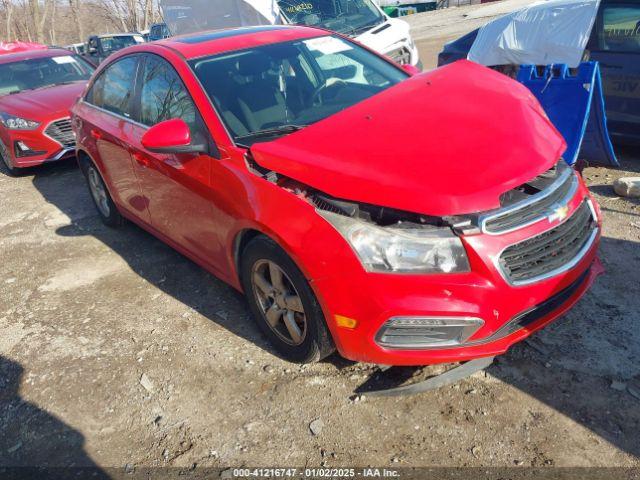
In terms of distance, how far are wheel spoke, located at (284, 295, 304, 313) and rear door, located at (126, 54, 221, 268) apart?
68 cm

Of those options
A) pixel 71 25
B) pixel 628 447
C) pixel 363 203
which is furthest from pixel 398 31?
pixel 71 25

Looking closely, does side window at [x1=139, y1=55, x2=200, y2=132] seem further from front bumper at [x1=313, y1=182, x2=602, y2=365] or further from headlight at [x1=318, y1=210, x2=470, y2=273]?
front bumper at [x1=313, y1=182, x2=602, y2=365]

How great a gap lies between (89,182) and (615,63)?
523 centimetres

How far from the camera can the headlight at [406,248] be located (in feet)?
7.73

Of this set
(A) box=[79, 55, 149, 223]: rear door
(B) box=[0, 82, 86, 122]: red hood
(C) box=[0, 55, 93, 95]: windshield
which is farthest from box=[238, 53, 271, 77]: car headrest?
(C) box=[0, 55, 93, 95]: windshield

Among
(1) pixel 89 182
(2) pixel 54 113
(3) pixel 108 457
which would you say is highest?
(2) pixel 54 113

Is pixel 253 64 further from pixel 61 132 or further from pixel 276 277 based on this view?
pixel 61 132

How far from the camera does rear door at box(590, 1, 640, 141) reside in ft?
16.6

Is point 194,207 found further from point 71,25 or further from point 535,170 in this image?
point 71,25

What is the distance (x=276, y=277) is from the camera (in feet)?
9.52

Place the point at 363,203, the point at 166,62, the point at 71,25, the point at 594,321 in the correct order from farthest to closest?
the point at 71,25 → the point at 166,62 → the point at 594,321 → the point at 363,203

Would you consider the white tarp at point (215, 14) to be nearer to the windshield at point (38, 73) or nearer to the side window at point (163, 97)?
the windshield at point (38, 73)

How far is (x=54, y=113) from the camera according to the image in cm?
719

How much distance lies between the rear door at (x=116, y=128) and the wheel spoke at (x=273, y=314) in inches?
64.8
